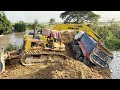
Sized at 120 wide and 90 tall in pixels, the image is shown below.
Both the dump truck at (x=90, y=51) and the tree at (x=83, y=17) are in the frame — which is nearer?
the dump truck at (x=90, y=51)

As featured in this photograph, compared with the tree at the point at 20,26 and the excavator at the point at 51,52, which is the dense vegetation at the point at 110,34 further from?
the tree at the point at 20,26

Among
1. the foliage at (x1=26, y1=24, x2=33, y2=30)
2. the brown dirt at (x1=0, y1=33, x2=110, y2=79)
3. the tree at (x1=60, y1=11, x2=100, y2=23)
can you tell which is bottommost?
the brown dirt at (x1=0, y1=33, x2=110, y2=79)

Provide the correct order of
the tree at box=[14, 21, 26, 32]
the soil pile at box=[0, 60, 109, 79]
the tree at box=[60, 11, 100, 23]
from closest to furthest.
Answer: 1. the soil pile at box=[0, 60, 109, 79]
2. the tree at box=[60, 11, 100, 23]
3. the tree at box=[14, 21, 26, 32]

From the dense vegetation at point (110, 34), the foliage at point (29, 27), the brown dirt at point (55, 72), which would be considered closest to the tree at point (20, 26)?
the foliage at point (29, 27)

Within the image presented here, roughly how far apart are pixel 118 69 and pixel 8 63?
2885mm

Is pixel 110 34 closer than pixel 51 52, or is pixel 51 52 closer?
pixel 51 52

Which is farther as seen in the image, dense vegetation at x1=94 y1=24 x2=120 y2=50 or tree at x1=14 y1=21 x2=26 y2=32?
tree at x1=14 y1=21 x2=26 y2=32

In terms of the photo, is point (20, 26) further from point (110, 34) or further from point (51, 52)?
point (51, 52)

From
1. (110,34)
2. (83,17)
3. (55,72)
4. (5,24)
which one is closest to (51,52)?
(55,72)

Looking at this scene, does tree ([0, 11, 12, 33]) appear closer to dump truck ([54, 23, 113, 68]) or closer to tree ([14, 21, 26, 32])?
tree ([14, 21, 26, 32])

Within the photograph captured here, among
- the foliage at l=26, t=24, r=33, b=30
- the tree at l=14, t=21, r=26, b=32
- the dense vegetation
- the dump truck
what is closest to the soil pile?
the dump truck
